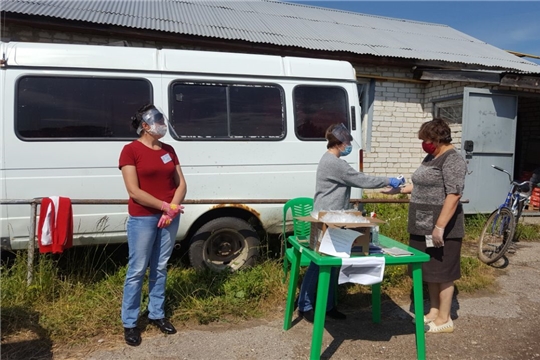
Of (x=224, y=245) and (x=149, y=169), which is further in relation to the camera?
(x=224, y=245)

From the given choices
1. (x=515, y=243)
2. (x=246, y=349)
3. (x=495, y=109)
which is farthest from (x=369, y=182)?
(x=495, y=109)

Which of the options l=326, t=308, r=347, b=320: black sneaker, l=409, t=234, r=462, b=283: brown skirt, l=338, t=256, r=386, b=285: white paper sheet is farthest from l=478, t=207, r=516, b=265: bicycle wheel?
l=338, t=256, r=386, b=285: white paper sheet

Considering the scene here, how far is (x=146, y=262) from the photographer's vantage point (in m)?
3.24

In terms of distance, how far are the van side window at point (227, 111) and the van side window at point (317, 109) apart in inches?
7.7

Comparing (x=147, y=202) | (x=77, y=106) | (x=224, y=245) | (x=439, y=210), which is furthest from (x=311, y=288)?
(x=77, y=106)

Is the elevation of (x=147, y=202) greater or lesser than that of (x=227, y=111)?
lesser

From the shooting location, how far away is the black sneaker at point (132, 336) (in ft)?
10.6

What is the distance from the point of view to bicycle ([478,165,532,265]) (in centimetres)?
570

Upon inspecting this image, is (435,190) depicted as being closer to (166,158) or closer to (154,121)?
(166,158)

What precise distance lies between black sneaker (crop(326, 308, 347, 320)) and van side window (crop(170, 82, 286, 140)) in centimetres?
189

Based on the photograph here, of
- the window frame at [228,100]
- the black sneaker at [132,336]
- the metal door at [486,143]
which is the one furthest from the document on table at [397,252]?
the metal door at [486,143]

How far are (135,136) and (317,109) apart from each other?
198cm

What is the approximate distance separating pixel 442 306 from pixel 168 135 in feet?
9.62

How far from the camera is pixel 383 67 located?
8.33 meters
